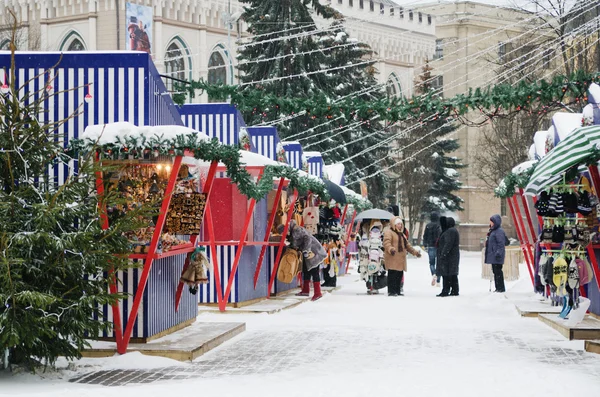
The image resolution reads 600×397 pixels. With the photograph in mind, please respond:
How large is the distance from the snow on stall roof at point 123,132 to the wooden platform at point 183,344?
88.0 inches

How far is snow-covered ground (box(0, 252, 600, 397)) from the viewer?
9891 millimetres

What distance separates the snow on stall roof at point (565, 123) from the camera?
57.4 feet

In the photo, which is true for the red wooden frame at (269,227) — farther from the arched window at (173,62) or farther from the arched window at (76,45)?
the arched window at (76,45)

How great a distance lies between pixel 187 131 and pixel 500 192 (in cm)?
1085

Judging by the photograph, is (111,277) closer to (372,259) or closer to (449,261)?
(449,261)

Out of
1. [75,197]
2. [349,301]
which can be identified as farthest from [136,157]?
[349,301]

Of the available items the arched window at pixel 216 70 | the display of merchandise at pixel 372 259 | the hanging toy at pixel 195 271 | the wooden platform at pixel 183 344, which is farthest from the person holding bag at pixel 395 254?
the arched window at pixel 216 70

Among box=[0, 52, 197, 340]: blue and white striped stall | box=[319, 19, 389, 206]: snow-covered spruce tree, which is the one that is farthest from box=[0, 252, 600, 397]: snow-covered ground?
box=[319, 19, 389, 206]: snow-covered spruce tree

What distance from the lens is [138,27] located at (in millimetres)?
53781

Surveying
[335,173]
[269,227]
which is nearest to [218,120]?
[269,227]

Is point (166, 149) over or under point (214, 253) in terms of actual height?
over

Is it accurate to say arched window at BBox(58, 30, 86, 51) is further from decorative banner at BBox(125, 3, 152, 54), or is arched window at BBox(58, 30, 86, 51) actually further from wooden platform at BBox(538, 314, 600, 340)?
wooden platform at BBox(538, 314, 600, 340)

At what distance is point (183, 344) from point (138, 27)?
4276cm

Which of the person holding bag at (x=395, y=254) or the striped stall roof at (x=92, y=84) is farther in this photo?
the person holding bag at (x=395, y=254)
